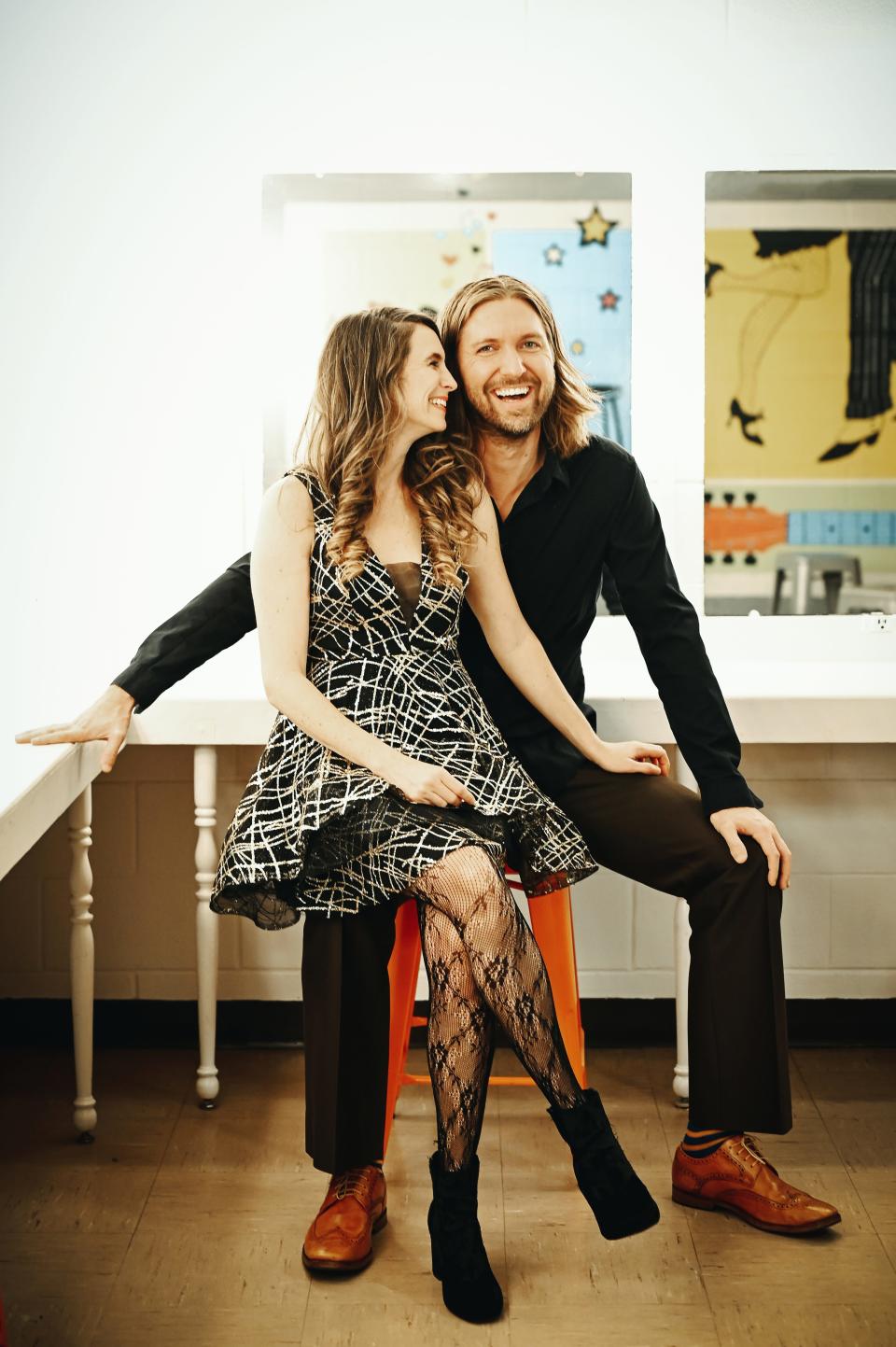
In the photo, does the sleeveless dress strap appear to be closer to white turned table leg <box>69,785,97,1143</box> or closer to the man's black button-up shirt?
the man's black button-up shirt

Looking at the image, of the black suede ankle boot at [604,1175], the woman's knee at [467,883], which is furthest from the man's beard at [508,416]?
the black suede ankle boot at [604,1175]

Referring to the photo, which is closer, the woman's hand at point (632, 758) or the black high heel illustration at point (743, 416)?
the woman's hand at point (632, 758)

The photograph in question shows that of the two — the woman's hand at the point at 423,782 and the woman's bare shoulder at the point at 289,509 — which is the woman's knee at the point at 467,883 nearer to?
the woman's hand at the point at 423,782

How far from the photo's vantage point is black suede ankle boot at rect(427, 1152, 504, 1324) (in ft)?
6.82

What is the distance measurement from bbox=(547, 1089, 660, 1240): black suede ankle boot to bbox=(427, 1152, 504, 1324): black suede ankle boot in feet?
0.54

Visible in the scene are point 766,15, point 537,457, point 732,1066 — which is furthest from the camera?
point 766,15

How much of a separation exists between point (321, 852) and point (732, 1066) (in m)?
0.77

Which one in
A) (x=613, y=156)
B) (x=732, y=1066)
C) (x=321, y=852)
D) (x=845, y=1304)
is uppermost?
(x=613, y=156)

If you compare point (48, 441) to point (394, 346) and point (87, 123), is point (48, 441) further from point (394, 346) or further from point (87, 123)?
point (394, 346)

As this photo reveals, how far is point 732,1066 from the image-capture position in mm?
2318

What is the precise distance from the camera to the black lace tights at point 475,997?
211cm

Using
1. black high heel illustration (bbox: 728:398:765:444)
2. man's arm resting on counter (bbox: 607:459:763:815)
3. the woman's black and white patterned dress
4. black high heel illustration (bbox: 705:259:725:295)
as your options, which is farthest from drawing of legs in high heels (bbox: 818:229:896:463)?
the woman's black and white patterned dress

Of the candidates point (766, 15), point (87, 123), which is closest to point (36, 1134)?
point (87, 123)

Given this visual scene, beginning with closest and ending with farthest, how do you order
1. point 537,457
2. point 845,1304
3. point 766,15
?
point 845,1304, point 537,457, point 766,15
